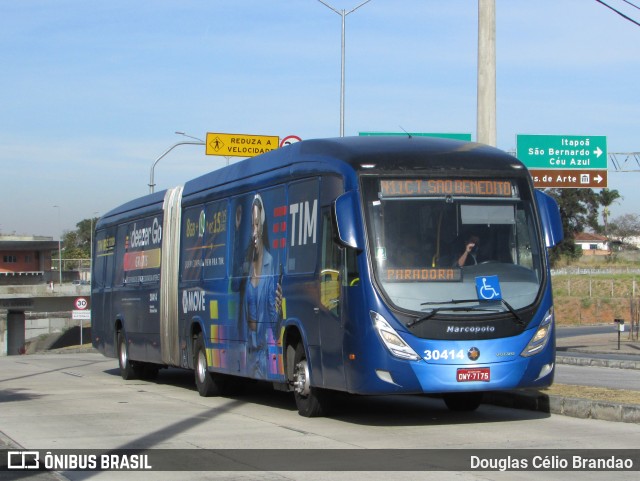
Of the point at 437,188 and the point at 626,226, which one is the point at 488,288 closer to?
the point at 437,188

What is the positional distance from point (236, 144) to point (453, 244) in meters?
25.5

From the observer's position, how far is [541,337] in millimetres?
12422

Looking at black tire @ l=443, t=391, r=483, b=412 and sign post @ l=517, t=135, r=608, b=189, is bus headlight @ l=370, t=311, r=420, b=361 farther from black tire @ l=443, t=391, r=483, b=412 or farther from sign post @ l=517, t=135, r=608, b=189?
sign post @ l=517, t=135, r=608, b=189

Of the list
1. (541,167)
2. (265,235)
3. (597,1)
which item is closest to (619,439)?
(265,235)

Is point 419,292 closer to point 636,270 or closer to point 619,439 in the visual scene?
point 619,439

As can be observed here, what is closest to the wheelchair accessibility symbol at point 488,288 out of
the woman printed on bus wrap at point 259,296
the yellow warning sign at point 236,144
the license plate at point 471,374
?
the license plate at point 471,374

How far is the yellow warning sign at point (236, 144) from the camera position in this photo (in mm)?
36938

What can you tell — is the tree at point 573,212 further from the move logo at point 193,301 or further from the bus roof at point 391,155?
the bus roof at point 391,155

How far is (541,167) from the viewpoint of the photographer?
40281 mm

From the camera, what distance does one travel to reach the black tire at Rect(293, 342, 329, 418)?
13.7 m

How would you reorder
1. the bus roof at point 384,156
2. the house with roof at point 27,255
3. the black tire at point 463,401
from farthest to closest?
the house with roof at point 27,255 → the black tire at point 463,401 → the bus roof at point 384,156

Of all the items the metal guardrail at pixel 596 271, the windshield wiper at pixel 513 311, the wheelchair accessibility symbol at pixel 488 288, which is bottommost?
the windshield wiper at pixel 513 311

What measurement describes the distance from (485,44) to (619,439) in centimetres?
948

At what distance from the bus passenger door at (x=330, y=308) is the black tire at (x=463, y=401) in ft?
6.66
